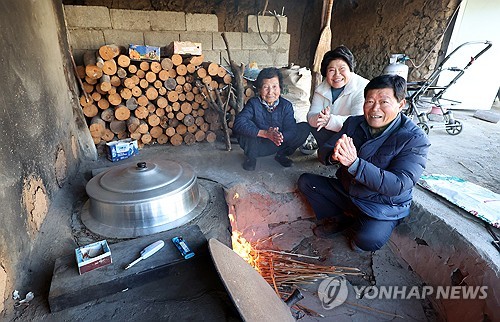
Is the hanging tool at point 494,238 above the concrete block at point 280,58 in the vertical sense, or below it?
below

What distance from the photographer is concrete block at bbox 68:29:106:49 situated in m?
→ 3.57

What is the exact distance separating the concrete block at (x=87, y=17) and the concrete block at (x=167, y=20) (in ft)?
2.07

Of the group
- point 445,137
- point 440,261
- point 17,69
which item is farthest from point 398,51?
point 17,69

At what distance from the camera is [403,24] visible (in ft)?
20.5

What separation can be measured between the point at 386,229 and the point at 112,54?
3.28m

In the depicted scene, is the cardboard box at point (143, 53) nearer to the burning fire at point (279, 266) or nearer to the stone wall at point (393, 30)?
the burning fire at point (279, 266)

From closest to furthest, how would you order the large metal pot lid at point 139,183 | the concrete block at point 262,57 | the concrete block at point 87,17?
the large metal pot lid at point 139,183 → the concrete block at point 87,17 → the concrete block at point 262,57

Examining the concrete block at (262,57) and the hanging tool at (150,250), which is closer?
the hanging tool at (150,250)

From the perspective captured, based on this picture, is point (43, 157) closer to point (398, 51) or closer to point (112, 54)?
point (112, 54)

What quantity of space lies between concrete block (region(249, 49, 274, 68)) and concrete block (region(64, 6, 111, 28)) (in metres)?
2.26

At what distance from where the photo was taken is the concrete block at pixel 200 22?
446 centimetres

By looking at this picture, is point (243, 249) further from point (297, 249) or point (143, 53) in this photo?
point (143, 53)

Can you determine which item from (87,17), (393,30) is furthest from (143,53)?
(393,30)

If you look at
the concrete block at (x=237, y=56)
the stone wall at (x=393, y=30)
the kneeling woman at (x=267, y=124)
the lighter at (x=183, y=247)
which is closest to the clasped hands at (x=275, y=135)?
the kneeling woman at (x=267, y=124)
